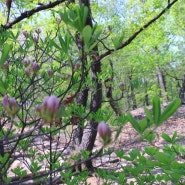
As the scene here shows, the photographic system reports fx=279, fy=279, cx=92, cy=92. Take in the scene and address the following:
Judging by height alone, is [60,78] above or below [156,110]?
above

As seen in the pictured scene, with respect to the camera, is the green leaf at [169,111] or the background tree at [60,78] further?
the background tree at [60,78]

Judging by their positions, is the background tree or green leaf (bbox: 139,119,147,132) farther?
the background tree

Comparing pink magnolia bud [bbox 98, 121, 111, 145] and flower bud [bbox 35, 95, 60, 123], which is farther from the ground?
flower bud [bbox 35, 95, 60, 123]

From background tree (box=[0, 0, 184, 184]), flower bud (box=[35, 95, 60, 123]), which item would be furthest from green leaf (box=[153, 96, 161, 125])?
flower bud (box=[35, 95, 60, 123])

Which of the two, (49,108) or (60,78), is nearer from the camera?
(49,108)

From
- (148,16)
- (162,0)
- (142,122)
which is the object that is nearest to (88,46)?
(142,122)

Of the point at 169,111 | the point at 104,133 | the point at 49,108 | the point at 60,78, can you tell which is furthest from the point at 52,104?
the point at 60,78

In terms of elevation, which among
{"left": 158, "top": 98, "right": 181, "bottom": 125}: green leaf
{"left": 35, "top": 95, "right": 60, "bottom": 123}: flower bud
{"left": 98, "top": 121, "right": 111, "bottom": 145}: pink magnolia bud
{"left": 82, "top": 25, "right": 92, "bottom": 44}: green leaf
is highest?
{"left": 82, "top": 25, "right": 92, "bottom": 44}: green leaf

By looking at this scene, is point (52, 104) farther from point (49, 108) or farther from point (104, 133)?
point (104, 133)

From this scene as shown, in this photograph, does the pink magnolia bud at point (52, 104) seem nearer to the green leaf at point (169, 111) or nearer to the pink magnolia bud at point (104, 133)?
the pink magnolia bud at point (104, 133)

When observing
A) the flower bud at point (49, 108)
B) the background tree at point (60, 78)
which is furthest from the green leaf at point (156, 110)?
the flower bud at point (49, 108)

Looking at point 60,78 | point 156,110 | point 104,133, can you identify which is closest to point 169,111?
point 156,110

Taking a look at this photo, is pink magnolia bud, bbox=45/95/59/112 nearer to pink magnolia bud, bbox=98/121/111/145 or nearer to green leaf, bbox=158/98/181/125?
pink magnolia bud, bbox=98/121/111/145

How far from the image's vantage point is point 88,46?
25.0 inches
